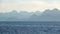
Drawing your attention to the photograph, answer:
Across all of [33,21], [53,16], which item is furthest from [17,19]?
[53,16]

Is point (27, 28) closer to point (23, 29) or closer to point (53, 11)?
point (23, 29)

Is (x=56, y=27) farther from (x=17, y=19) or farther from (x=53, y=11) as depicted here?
(x=17, y=19)

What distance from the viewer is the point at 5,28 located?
39.7 ft

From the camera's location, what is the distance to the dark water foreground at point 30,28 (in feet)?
39.4

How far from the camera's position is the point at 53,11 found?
11.6 meters

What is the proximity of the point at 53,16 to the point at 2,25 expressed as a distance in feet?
6.90

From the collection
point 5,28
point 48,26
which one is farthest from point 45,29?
point 5,28

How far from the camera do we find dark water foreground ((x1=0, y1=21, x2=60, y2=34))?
12.0 meters

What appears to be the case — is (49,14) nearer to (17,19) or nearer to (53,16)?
(53,16)

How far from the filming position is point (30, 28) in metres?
12.1

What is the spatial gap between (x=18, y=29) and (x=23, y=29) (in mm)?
213

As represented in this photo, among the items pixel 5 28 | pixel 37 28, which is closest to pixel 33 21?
pixel 37 28

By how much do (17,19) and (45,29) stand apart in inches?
51.1

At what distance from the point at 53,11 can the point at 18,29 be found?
1.72m
